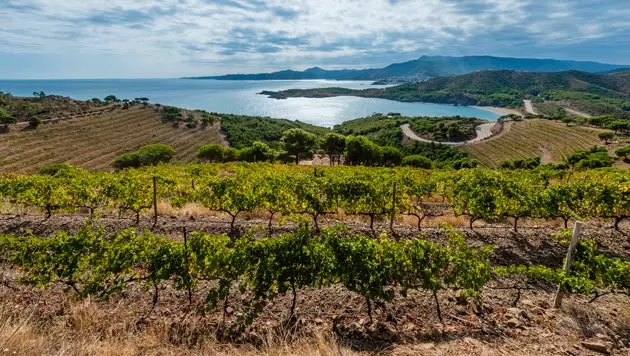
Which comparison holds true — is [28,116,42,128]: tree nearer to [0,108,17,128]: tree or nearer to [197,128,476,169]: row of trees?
[0,108,17,128]: tree

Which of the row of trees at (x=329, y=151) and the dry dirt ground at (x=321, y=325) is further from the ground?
the dry dirt ground at (x=321, y=325)

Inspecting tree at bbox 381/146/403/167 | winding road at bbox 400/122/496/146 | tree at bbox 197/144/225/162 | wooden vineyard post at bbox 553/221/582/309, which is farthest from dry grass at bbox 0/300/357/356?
winding road at bbox 400/122/496/146

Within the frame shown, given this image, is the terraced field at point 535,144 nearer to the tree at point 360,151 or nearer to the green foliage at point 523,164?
the green foliage at point 523,164

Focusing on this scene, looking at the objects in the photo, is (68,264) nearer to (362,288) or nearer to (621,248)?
(362,288)

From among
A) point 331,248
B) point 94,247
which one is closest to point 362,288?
point 331,248

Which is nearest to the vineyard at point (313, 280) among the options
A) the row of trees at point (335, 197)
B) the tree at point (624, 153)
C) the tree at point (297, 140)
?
the row of trees at point (335, 197)

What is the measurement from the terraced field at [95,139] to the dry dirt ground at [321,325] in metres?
57.7

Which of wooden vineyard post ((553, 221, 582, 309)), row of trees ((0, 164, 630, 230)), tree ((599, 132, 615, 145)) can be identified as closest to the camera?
wooden vineyard post ((553, 221, 582, 309))

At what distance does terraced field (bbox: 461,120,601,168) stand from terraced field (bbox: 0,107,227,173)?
72.3 metres

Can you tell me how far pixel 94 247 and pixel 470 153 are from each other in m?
85.6

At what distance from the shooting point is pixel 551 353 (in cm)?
461

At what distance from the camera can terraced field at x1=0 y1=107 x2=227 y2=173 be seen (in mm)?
51438

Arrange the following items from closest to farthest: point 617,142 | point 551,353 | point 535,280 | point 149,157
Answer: point 551,353 < point 535,280 < point 149,157 < point 617,142

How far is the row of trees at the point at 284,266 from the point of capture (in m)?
5.63
